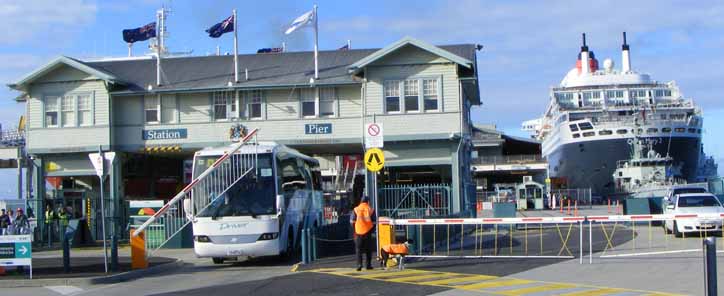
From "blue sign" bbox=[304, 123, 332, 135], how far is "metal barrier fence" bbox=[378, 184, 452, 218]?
3169 mm

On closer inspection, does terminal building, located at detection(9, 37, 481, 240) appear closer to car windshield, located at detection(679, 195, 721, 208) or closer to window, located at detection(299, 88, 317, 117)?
window, located at detection(299, 88, 317, 117)

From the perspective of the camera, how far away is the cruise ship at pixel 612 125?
243ft

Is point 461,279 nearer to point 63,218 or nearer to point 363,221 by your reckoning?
point 363,221

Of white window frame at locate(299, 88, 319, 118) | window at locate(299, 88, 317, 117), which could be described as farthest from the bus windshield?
window at locate(299, 88, 317, 117)

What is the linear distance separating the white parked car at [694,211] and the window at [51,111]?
77.8 ft

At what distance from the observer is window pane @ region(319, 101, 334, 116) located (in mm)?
33625

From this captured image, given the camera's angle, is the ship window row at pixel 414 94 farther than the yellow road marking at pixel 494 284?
Yes

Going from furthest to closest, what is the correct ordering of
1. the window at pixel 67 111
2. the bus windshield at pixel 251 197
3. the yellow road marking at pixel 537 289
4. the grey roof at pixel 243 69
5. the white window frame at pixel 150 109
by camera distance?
the window at pixel 67 111 < the white window frame at pixel 150 109 < the grey roof at pixel 243 69 < the bus windshield at pixel 251 197 < the yellow road marking at pixel 537 289

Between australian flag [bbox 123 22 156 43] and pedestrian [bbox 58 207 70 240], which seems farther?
australian flag [bbox 123 22 156 43]

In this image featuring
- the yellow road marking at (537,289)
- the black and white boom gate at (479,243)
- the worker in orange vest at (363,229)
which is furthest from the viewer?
the black and white boom gate at (479,243)

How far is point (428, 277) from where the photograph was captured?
1688 cm

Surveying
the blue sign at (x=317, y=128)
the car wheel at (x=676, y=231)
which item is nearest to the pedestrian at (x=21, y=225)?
the blue sign at (x=317, y=128)

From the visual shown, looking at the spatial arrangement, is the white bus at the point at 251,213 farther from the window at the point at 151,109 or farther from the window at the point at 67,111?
the window at the point at 67,111

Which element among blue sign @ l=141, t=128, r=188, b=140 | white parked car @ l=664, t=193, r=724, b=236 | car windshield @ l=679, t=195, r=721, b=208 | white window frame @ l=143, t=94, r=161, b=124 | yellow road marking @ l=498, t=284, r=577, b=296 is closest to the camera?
yellow road marking @ l=498, t=284, r=577, b=296
